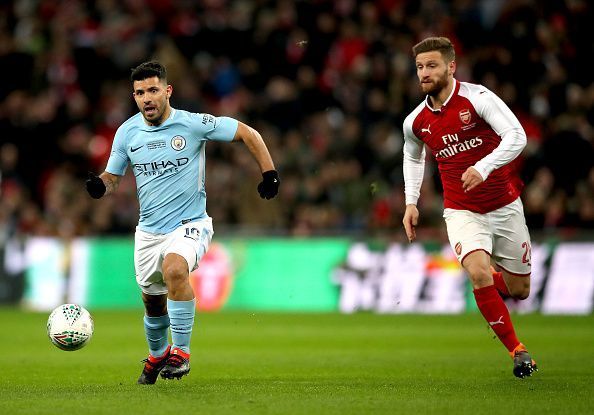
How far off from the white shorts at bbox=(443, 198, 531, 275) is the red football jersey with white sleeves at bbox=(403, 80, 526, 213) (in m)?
0.07

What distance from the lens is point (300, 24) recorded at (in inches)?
807

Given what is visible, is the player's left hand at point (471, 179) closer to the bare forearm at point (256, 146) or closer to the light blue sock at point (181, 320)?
the bare forearm at point (256, 146)

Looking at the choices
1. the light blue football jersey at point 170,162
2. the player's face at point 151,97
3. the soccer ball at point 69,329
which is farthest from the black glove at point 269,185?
the soccer ball at point 69,329

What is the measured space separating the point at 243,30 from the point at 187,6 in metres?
1.90

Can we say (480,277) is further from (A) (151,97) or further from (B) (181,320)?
(A) (151,97)

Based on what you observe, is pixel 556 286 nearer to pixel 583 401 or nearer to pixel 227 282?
pixel 227 282

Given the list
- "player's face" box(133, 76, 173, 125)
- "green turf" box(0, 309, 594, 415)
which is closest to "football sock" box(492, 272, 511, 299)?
"green turf" box(0, 309, 594, 415)

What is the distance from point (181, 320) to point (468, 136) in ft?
9.06

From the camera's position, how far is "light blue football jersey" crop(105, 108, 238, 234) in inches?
336

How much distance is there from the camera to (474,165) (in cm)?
846

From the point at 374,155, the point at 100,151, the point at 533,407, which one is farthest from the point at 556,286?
the point at 533,407

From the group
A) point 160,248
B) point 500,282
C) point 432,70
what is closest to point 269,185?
point 160,248

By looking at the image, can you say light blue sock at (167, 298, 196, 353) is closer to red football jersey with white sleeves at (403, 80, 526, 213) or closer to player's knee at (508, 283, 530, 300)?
red football jersey with white sleeves at (403, 80, 526, 213)

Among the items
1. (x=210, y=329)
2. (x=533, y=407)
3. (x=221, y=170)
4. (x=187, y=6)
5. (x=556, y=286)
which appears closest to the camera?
(x=533, y=407)
